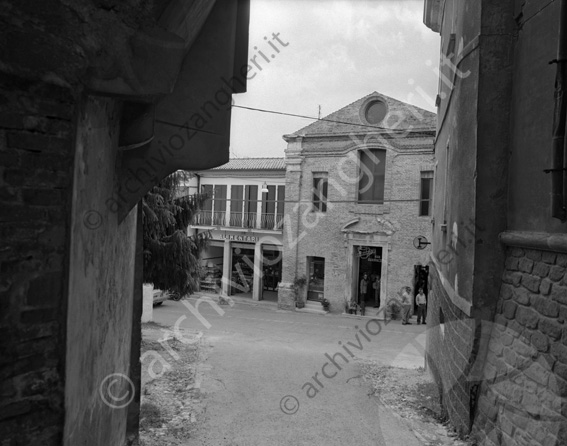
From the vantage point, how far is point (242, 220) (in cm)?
2364

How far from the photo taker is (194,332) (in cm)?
1441

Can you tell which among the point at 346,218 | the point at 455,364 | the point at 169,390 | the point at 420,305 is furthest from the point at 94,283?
the point at 346,218

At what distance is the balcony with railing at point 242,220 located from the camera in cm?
2277

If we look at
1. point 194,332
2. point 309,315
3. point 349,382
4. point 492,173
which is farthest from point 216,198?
point 492,173

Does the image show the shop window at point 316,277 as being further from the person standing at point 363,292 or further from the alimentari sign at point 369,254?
the person standing at point 363,292

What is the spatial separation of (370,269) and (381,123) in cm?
630

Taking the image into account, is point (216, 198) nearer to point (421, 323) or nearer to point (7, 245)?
point (421, 323)

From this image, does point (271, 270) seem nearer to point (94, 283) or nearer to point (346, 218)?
point (346, 218)

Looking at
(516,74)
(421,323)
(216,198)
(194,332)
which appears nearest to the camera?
(516,74)

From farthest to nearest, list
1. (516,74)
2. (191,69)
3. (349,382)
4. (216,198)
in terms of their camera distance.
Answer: (216,198)
(349,382)
(516,74)
(191,69)

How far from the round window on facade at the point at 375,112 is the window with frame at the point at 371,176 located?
49.6 inches

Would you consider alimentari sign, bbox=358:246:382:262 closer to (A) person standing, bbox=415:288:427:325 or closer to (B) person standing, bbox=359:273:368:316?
(B) person standing, bbox=359:273:368:316

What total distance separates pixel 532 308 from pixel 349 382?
18.3 feet

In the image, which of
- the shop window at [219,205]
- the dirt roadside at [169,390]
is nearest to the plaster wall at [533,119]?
the dirt roadside at [169,390]
